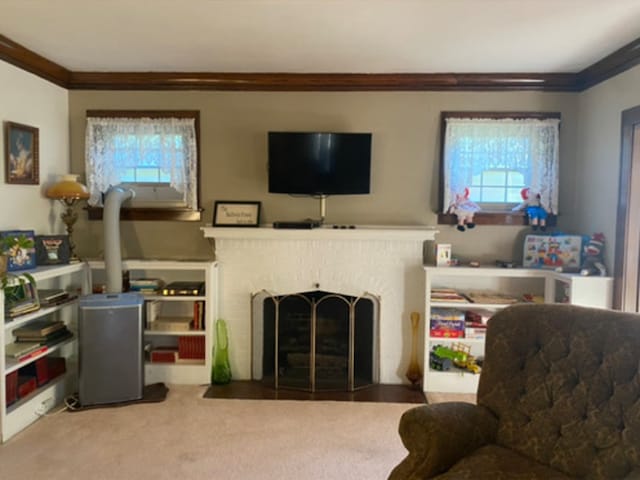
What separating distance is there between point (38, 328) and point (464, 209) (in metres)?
3.23

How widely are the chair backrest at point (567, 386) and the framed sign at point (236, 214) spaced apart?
2.28 m

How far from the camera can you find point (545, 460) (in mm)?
1854

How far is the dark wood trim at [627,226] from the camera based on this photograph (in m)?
3.21

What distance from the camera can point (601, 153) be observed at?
357 cm

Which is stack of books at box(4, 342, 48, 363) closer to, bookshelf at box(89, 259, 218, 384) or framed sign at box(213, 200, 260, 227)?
bookshelf at box(89, 259, 218, 384)

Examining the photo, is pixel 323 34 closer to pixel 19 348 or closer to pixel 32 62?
pixel 32 62

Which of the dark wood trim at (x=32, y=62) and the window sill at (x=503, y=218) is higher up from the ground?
the dark wood trim at (x=32, y=62)

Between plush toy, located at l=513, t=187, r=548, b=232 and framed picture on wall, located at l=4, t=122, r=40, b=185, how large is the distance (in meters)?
3.67

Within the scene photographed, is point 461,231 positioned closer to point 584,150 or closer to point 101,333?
point 584,150

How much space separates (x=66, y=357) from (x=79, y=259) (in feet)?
2.53

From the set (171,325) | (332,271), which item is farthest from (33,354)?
(332,271)

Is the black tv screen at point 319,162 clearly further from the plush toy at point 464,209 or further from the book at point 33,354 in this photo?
the book at point 33,354

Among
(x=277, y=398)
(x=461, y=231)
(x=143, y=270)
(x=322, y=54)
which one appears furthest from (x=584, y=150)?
(x=143, y=270)

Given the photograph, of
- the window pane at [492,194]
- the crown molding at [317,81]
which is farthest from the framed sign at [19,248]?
the window pane at [492,194]
